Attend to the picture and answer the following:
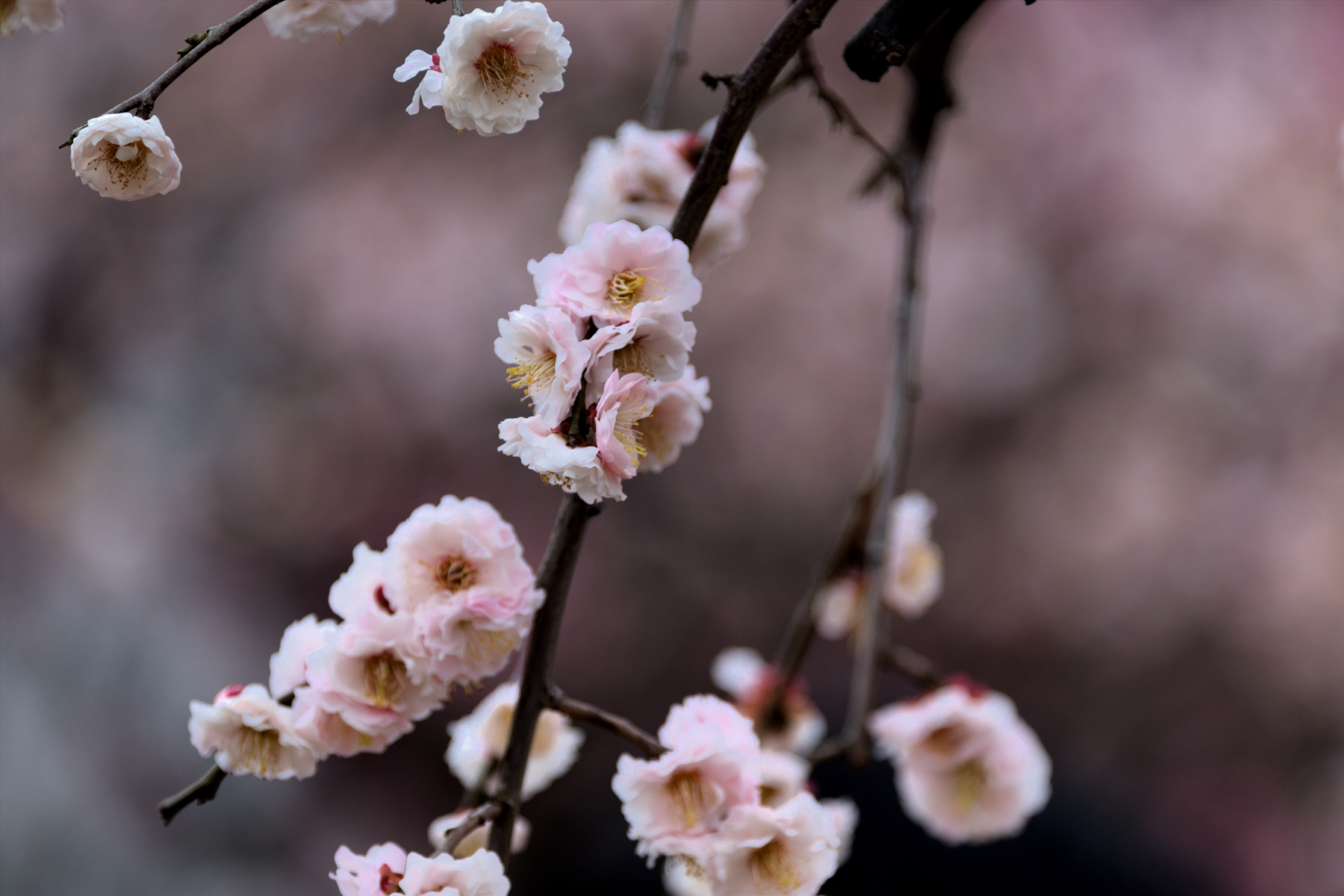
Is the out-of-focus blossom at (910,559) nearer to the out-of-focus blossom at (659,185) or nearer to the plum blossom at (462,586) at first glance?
the out-of-focus blossom at (659,185)

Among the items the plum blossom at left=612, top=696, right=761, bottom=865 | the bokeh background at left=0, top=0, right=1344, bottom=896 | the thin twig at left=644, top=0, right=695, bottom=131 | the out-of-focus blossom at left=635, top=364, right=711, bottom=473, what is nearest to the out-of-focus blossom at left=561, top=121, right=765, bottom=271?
the thin twig at left=644, top=0, right=695, bottom=131

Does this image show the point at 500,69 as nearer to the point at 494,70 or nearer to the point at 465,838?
the point at 494,70

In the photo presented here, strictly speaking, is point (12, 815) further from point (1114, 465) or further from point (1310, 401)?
point (1310, 401)

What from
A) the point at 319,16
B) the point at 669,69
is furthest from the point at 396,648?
the point at 669,69

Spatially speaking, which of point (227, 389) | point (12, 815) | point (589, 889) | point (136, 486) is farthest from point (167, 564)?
point (589, 889)

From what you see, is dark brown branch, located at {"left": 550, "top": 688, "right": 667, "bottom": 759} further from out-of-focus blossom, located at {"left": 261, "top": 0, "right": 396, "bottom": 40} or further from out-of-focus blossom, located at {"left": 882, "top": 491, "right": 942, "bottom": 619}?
out-of-focus blossom, located at {"left": 882, "top": 491, "right": 942, "bottom": 619}

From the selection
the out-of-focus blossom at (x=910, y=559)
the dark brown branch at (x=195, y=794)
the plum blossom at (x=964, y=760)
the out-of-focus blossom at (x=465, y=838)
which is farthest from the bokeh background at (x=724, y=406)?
the dark brown branch at (x=195, y=794)

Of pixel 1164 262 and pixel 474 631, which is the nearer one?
pixel 474 631

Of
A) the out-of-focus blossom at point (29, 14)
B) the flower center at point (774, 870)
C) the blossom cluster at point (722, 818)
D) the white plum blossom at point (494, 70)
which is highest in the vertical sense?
the out-of-focus blossom at point (29, 14)
